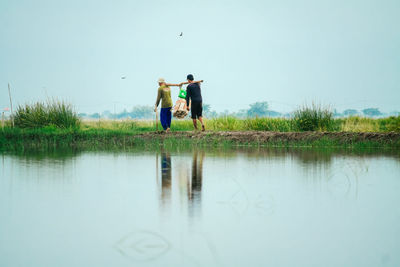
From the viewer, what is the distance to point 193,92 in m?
21.5

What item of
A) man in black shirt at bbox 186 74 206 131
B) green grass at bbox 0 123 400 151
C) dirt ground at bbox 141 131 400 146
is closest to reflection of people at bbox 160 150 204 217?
green grass at bbox 0 123 400 151

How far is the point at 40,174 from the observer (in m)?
10.2

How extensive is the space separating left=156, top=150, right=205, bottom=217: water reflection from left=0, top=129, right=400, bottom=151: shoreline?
6472 millimetres

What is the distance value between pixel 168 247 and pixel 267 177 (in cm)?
497

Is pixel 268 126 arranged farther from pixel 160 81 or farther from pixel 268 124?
pixel 160 81

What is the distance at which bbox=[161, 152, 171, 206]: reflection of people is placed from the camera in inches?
305

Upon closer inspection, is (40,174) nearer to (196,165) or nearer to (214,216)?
(196,165)

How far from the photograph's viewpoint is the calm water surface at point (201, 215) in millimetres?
4898

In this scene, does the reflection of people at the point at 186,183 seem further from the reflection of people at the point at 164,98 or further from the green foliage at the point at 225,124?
the green foliage at the point at 225,124

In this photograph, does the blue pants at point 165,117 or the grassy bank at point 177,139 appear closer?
the grassy bank at point 177,139

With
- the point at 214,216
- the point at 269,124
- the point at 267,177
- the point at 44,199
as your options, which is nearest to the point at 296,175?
the point at 267,177

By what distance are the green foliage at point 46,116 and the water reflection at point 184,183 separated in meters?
11.4

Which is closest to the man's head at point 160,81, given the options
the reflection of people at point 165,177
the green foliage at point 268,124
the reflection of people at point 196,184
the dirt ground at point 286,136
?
the dirt ground at point 286,136

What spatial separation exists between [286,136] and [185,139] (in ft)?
13.3
